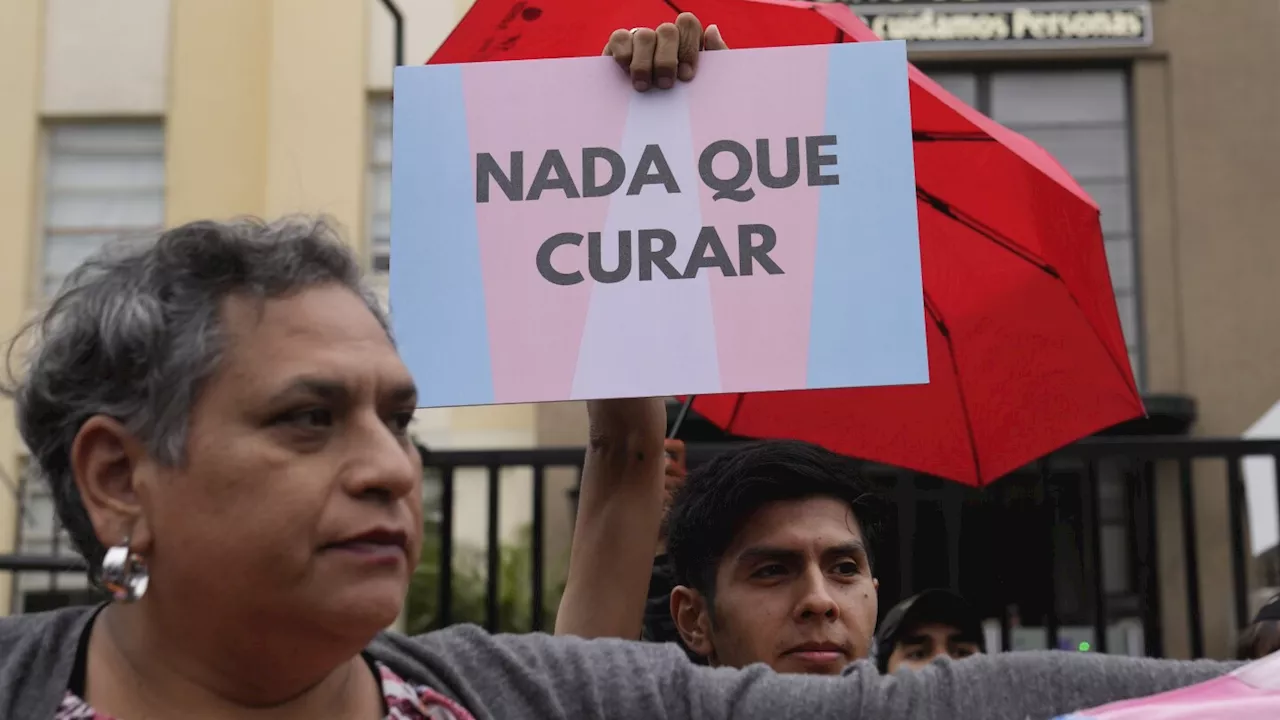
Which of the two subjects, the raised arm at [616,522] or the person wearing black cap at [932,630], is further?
the person wearing black cap at [932,630]

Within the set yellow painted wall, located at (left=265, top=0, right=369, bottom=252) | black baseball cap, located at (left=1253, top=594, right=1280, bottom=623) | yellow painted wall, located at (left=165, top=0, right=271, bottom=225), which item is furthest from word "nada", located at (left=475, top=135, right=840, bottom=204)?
yellow painted wall, located at (left=165, top=0, right=271, bottom=225)

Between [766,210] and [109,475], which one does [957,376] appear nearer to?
[766,210]

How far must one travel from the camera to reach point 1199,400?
12.6 metres

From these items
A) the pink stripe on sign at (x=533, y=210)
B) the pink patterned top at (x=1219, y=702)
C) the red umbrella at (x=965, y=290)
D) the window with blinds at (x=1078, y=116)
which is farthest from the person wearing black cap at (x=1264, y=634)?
the window with blinds at (x=1078, y=116)

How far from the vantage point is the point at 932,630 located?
4.36m

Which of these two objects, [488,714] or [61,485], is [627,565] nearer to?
[488,714]

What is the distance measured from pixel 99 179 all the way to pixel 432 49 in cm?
303

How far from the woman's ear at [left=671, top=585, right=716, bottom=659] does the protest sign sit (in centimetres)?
68

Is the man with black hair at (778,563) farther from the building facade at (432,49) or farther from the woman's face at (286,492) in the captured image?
the building facade at (432,49)

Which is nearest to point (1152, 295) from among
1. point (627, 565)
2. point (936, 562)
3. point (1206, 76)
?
point (1206, 76)

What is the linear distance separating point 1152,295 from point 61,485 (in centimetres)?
1209

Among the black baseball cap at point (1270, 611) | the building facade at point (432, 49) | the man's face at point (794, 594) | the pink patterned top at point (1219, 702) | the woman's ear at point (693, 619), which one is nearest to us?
the pink patterned top at point (1219, 702)

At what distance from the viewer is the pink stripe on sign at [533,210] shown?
2.30 meters

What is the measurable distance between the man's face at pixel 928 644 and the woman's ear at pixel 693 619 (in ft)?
5.29
